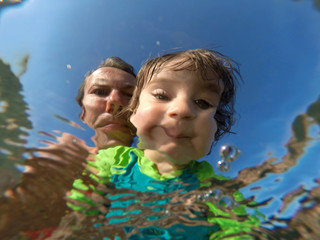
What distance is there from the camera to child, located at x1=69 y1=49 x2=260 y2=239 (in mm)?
1069

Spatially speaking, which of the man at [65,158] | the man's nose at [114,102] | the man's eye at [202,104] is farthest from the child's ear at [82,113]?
the man's eye at [202,104]

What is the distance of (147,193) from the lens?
113cm

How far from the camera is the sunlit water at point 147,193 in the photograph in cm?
97

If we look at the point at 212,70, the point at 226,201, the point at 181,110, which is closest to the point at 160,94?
the point at 181,110

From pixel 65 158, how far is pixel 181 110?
0.45 m

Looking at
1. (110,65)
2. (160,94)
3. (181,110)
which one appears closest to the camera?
(181,110)

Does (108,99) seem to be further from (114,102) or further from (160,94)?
(160,94)

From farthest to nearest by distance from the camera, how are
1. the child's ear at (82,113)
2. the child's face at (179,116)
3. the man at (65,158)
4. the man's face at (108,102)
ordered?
the man's face at (108,102), the child's ear at (82,113), the child's face at (179,116), the man at (65,158)

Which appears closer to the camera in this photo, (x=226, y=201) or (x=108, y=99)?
(x=226, y=201)

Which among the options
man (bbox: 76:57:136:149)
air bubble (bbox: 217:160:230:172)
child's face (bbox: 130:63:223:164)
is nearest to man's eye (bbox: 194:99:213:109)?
child's face (bbox: 130:63:223:164)

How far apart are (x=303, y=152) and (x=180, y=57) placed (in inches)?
23.3

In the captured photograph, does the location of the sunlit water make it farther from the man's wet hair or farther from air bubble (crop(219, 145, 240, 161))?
the man's wet hair

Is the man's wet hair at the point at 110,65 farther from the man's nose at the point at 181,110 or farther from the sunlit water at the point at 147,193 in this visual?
the man's nose at the point at 181,110

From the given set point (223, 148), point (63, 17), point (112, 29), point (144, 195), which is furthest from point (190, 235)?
point (63, 17)
